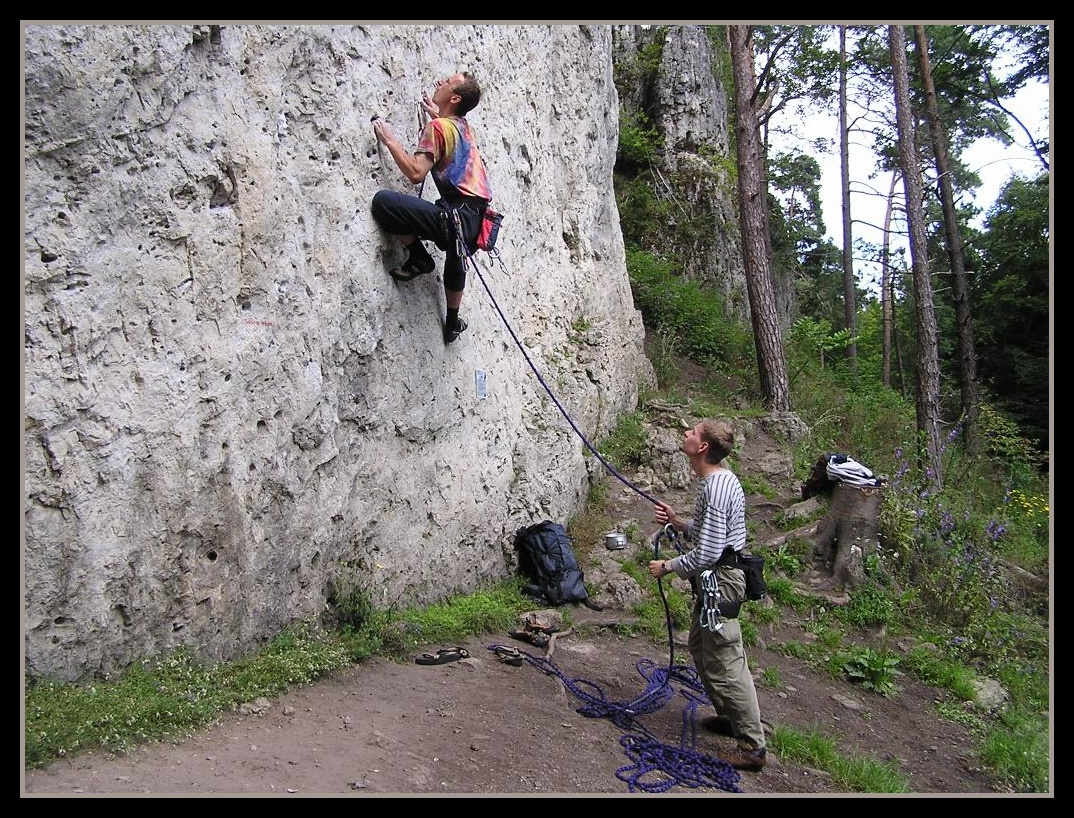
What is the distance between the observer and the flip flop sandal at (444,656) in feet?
18.0

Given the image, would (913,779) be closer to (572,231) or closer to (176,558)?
(176,558)

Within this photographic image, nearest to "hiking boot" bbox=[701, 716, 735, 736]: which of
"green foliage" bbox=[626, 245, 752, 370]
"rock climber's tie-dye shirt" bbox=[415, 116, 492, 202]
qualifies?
"rock climber's tie-dye shirt" bbox=[415, 116, 492, 202]

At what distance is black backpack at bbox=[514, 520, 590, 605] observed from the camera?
7203 mm

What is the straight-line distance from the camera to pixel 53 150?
384 cm

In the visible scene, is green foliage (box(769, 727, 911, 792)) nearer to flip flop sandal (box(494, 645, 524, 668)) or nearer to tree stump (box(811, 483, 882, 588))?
flip flop sandal (box(494, 645, 524, 668))

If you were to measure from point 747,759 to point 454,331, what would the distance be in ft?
13.9

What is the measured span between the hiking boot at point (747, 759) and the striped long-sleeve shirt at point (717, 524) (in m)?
1.15

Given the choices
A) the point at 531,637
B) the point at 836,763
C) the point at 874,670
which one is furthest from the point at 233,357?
the point at 874,670

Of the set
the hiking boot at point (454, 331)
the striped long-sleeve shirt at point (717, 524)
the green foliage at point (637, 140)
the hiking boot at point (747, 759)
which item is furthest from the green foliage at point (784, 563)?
the green foliage at point (637, 140)

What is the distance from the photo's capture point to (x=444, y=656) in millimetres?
5535

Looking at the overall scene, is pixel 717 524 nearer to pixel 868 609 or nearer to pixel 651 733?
pixel 651 733

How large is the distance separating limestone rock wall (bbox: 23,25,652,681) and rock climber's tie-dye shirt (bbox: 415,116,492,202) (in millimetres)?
414

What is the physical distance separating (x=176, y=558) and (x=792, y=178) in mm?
27422

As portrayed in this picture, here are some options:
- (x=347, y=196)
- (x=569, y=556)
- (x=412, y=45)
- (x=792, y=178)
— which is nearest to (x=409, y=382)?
(x=347, y=196)
